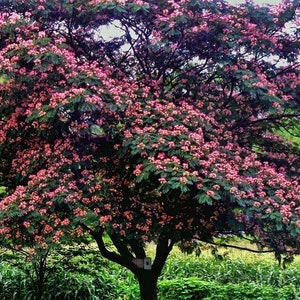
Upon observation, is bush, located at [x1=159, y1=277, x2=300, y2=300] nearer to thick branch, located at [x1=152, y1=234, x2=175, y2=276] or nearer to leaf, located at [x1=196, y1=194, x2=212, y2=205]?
→ thick branch, located at [x1=152, y1=234, x2=175, y2=276]

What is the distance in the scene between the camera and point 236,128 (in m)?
5.55

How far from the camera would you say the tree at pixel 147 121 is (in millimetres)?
4352

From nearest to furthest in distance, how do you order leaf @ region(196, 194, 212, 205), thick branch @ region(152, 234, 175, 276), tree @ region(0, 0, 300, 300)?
leaf @ region(196, 194, 212, 205) < tree @ region(0, 0, 300, 300) < thick branch @ region(152, 234, 175, 276)

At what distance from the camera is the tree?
14.3 ft

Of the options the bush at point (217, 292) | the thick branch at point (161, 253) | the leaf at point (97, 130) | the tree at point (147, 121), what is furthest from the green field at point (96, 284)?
the leaf at point (97, 130)

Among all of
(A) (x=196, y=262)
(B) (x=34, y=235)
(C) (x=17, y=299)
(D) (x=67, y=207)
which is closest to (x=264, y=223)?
(D) (x=67, y=207)

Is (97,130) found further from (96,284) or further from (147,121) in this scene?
(96,284)

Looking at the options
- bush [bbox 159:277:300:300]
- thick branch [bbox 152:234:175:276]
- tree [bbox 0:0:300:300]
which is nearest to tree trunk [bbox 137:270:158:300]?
thick branch [bbox 152:234:175:276]

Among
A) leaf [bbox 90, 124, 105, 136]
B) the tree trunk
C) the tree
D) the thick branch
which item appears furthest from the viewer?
the tree trunk

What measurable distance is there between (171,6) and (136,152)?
1639mm

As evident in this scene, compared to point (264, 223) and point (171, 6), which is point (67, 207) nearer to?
point (264, 223)

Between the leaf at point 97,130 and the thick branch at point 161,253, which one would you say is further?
the thick branch at point 161,253

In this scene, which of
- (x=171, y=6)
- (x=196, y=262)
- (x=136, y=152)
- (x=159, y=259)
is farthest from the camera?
(x=196, y=262)

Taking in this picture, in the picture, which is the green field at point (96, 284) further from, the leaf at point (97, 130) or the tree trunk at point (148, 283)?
the leaf at point (97, 130)
